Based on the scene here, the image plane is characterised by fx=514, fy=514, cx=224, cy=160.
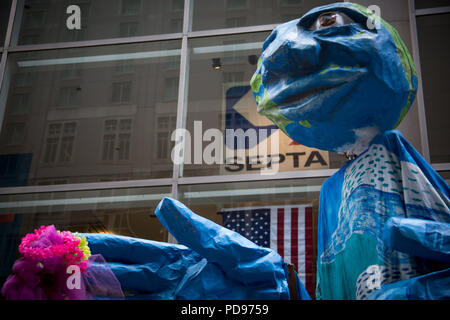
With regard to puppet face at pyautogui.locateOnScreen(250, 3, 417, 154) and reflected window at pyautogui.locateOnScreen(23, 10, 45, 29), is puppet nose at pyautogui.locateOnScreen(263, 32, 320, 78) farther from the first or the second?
reflected window at pyautogui.locateOnScreen(23, 10, 45, 29)

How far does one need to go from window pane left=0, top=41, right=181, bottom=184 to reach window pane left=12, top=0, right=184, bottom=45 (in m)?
0.23

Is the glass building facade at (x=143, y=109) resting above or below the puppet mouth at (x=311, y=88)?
above

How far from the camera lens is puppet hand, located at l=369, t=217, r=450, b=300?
5.82ft

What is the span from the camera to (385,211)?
208cm

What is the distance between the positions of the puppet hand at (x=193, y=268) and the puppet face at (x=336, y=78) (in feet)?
1.99

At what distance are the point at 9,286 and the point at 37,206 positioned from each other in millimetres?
4794

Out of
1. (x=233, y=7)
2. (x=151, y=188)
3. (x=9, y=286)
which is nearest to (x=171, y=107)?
(x=151, y=188)

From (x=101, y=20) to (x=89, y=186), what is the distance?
2.42 m

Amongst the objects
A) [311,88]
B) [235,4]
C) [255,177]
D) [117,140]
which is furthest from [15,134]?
[311,88]

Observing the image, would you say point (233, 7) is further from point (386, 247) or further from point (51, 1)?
point (386, 247)

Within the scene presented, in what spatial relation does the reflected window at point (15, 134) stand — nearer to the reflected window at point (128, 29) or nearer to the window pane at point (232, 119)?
the reflected window at point (128, 29)

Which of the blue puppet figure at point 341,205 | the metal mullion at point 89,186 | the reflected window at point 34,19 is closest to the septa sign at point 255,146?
the metal mullion at point 89,186

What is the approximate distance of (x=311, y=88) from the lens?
83.5 inches

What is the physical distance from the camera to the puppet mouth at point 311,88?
2088 mm
